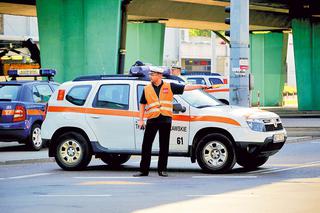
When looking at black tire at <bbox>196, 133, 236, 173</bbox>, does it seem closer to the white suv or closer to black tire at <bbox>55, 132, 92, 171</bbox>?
the white suv

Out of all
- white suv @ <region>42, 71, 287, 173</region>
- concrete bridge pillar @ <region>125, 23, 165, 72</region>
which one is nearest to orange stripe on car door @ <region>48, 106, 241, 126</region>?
white suv @ <region>42, 71, 287, 173</region>

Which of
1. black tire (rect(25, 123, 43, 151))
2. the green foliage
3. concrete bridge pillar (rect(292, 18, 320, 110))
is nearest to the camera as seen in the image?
black tire (rect(25, 123, 43, 151))

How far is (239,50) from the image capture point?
939 inches

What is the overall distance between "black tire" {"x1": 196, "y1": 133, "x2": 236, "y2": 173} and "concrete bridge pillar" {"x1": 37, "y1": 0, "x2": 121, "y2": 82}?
691 inches

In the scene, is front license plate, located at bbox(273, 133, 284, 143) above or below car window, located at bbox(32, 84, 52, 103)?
below

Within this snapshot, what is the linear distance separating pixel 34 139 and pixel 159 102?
7.33 meters

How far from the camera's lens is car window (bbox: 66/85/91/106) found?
1736 cm

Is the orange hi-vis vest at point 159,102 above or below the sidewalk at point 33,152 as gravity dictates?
above

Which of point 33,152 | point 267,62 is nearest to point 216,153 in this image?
point 33,152

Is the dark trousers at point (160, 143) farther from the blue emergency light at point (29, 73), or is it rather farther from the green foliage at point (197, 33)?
the green foliage at point (197, 33)

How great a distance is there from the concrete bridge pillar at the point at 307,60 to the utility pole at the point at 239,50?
27.4 meters

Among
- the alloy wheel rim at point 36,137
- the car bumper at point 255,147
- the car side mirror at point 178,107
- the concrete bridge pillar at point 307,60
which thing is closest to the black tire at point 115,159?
the car side mirror at point 178,107

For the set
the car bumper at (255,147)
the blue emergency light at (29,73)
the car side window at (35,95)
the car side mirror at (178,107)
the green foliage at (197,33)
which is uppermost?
the green foliage at (197,33)

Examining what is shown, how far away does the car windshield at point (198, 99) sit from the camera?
1669 cm
